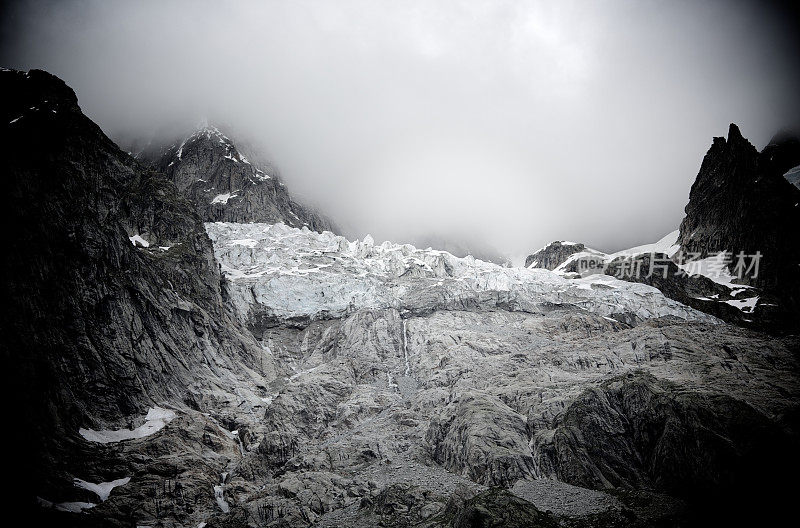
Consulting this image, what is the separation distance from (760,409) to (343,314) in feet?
348

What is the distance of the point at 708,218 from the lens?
164750 mm

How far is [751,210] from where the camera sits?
483ft

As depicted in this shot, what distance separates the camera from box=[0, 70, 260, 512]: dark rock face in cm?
5831

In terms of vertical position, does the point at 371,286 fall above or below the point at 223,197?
below

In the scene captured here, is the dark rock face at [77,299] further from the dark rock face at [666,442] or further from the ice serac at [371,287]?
the dark rock face at [666,442]

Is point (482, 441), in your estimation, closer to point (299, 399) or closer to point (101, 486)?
point (299, 399)

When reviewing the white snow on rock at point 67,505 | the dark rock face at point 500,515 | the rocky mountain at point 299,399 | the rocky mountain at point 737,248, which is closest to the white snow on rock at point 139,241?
the rocky mountain at point 299,399

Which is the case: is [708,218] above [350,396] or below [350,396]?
above

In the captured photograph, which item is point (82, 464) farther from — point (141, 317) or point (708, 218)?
point (708, 218)

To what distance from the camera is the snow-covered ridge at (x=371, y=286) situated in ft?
438

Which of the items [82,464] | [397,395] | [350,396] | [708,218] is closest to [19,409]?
[82,464]

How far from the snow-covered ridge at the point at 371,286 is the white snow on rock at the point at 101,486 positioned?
70.1 metres

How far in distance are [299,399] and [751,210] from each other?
16822 centimetres

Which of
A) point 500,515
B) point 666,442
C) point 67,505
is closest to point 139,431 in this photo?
point 67,505
